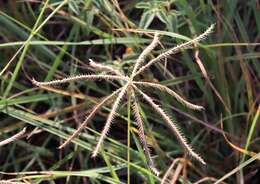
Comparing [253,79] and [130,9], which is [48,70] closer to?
[130,9]

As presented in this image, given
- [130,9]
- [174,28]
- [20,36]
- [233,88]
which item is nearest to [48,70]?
[20,36]

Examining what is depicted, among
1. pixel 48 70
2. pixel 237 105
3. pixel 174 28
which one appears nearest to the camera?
pixel 174 28

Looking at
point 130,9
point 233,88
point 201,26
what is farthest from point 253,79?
point 130,9

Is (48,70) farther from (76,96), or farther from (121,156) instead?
(121,156)

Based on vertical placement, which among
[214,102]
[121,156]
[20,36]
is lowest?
[121,156]

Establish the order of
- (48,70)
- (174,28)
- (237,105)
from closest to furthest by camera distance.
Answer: (174,28) < (237,105) < (48,70)

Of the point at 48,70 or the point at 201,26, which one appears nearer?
the point at 201,26

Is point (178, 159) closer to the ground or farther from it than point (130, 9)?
closer to the ground
